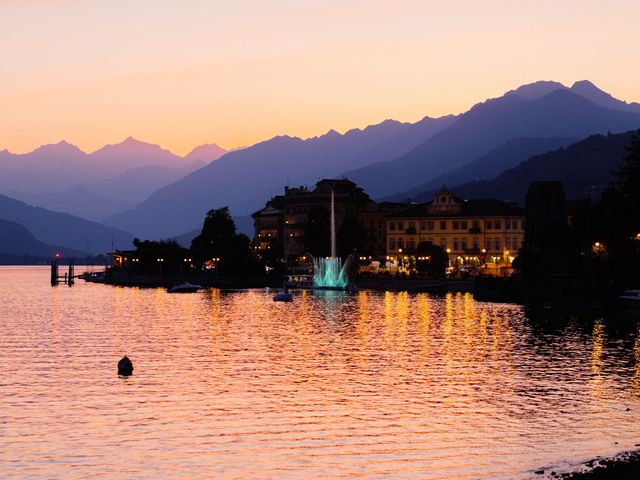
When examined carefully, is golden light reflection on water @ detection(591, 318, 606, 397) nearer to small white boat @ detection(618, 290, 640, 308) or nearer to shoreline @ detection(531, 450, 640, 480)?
shoreline @ detection(531, 450, 640, 480)

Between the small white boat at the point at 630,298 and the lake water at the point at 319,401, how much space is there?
25619 millimetres

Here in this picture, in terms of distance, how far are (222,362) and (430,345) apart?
21.0m

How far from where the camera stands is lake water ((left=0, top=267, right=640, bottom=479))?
3947 cm

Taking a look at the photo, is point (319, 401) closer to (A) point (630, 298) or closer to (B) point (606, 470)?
(B) point (606, 470)

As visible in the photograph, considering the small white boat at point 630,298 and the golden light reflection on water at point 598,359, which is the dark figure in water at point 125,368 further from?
the small white boat at point 630,298

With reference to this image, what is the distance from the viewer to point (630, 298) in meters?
132

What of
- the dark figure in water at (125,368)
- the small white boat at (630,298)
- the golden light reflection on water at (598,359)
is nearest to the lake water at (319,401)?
the golden light reflection on water at (598,359)

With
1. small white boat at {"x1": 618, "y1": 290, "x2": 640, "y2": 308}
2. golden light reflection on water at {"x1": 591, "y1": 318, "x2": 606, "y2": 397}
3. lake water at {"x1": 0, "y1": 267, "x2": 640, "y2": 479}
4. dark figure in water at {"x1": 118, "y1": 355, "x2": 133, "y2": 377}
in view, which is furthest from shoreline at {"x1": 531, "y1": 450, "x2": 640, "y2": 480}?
small white boat at {"x1": 618, "y1": 290, "x2": 640, "y2": 308}

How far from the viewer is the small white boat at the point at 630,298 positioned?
428 feet

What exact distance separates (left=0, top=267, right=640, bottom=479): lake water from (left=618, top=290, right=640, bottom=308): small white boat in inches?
1009

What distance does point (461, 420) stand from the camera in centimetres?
4778

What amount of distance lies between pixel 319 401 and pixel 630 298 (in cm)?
8821

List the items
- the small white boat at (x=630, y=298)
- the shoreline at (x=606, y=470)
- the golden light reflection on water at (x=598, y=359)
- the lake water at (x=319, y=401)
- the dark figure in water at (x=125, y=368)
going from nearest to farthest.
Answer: the shoreline at (x=606, y=470) < the lake water at (x=319, y=401) < the golden light reflection on water at (x=598, y=359) < the dark figure in water at (x=125, y=368) < the small white boat at (x=630, y=298)

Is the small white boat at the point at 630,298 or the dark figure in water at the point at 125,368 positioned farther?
the small white boat at the point at 630,298
